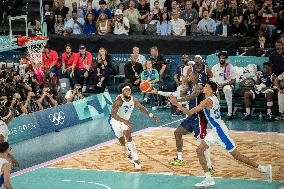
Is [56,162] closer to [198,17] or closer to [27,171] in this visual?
[27,171]

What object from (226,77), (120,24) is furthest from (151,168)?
(120,24)

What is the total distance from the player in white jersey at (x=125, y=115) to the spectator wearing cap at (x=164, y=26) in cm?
1034

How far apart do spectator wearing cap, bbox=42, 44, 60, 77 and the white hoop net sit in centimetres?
113

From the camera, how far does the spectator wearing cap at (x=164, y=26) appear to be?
27984 mm

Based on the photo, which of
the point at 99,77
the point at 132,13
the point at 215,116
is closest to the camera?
the point at 215,116

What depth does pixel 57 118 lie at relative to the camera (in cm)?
2208

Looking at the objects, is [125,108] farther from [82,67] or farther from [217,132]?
[82,67]

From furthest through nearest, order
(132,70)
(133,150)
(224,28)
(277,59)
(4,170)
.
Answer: (224,28) < (132,70) < (277,59) < (133,150) < (4,170)

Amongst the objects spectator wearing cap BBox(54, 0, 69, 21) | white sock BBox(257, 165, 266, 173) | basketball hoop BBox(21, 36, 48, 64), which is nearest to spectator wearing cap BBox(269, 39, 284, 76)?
basketball hoop BBox(21, 36, 48, 64)

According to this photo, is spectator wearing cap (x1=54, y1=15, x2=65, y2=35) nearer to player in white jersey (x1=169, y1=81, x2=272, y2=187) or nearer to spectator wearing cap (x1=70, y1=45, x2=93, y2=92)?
spectator wearing cap (x1=70, y1=45, x2=93, y2=92)

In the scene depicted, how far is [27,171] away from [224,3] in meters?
13.0

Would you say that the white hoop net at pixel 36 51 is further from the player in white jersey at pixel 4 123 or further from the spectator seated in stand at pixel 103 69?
the player in white jersey at pixel 4 123

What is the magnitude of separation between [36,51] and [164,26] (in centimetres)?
488

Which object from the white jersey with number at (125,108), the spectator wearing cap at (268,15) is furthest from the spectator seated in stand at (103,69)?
the white jersey with number at (125,108)
